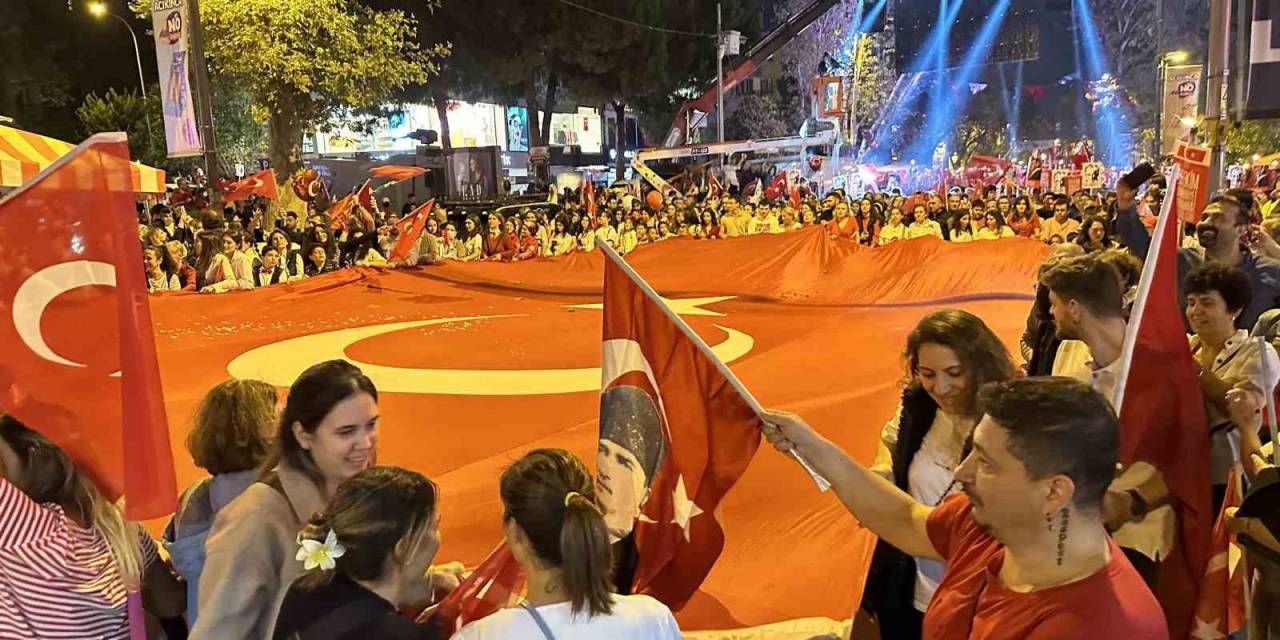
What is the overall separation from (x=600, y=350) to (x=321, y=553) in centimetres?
649

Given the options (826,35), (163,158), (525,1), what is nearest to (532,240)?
(163,158)

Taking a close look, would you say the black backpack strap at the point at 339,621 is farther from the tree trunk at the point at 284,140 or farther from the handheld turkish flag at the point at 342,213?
the tree trunk at the point at 284,140

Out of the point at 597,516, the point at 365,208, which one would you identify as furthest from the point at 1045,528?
the point at 365,208

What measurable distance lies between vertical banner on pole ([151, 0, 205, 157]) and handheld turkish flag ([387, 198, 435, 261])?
3.07 metres

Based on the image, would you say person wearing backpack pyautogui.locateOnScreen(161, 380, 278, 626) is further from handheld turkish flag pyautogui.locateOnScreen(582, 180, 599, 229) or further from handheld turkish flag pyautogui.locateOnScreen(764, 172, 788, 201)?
handheld turkish flag pyautogui.locateOnScreen(764, 172, 788, 201)

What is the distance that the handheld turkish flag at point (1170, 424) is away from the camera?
8.94 ft

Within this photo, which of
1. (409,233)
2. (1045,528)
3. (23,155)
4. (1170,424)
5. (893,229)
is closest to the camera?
(1045,528)

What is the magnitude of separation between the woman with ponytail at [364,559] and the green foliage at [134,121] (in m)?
25.2

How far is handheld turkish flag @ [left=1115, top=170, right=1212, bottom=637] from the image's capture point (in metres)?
2.72

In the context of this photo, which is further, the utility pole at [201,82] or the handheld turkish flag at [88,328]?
the utility pole at [201,82]

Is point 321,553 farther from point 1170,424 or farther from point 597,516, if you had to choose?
point 1170,424

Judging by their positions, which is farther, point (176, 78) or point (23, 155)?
point (176, 78)

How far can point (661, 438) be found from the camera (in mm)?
2963

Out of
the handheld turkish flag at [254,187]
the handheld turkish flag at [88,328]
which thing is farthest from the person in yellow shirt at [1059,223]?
the handheld turkish flag at [254,187]
